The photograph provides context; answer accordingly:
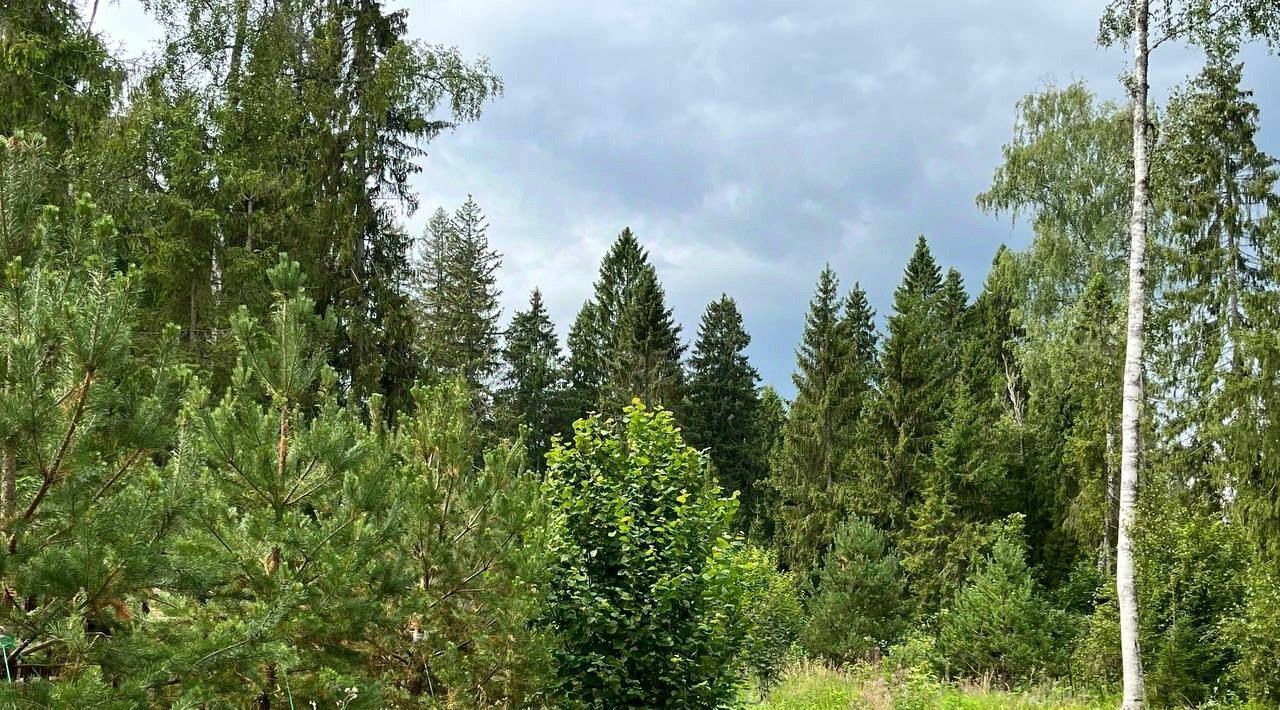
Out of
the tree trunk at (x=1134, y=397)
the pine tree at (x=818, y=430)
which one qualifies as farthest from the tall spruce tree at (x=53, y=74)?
the pine tree at (x=818, y=430)

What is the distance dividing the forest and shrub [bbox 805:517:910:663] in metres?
0.08

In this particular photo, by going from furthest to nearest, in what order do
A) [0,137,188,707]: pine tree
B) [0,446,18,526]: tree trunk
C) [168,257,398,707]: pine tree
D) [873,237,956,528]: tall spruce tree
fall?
[873,237,956,528]: tall spruce tree, [168,257,398,707]: pine tree, [0,446,18,526]: tree trunk, [0,137,188,707]: pine tree

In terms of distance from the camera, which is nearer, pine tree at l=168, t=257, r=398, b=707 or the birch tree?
pine tree at l=168, t=257, r=398, b=707

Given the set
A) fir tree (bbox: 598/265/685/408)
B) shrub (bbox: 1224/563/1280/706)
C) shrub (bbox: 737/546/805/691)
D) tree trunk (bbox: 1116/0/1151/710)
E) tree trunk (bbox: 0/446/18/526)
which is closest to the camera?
tree trunk (bbox: 0/446/18/526)

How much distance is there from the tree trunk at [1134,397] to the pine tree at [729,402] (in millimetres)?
25958

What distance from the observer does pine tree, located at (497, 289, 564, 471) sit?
121 ft

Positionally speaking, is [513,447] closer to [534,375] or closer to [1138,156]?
[1138,156]

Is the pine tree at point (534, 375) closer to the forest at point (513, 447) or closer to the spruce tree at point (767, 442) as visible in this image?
the forest at point (513, 447)

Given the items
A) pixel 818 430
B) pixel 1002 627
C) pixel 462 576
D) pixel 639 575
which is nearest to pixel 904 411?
pixel 818 430

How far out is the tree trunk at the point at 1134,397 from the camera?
401 inches

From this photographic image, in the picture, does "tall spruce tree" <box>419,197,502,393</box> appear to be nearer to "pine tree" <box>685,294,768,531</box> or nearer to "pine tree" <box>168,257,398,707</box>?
"pine tree" <box>685,294,768,531</box>

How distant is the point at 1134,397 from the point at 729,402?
29.7 meters

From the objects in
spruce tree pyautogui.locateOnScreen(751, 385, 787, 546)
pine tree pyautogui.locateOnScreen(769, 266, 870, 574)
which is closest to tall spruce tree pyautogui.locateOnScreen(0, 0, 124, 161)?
pine tree pyautogui.locateOnScreen(769, 266, 870, 574)

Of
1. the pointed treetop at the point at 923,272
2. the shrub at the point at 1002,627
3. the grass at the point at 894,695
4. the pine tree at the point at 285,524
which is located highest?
the pointed treetop at the point at 923,272
